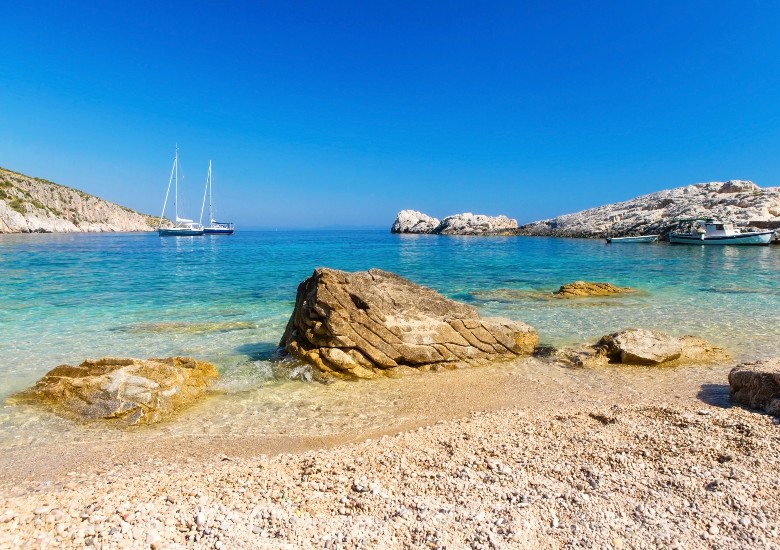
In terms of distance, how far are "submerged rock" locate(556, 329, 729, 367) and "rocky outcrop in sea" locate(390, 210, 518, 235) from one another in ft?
377

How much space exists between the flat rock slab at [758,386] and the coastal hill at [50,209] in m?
131

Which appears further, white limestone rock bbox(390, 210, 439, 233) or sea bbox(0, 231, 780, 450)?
white limestone rock bbox(390, 210, 439, 233)

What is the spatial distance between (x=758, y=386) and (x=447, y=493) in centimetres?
586

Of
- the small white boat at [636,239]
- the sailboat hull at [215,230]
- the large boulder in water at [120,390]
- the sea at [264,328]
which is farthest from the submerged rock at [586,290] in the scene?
the sailboat hull at [215,230]

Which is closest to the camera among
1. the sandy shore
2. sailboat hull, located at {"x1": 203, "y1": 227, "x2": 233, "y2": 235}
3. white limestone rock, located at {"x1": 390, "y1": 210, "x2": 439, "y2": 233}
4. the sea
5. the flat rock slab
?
the sandy shore

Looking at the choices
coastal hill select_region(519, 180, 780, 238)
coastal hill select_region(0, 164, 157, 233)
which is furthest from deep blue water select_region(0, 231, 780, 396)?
coastal hill select_region(0, 164, 157, 233)

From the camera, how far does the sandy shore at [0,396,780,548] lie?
3988 mm

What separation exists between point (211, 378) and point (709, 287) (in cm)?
2491

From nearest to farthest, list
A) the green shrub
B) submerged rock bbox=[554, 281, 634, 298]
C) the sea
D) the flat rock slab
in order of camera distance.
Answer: the flat rock slab → the sea → submerged rock bbox=[554, 281, 634, 298] → the green shrub

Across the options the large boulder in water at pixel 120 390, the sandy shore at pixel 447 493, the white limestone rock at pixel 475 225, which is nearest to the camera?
the sandy shore at pixel 447 493

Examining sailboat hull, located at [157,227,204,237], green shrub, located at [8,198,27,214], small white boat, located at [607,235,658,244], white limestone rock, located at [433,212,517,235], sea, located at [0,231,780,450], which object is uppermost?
green shrub, located at [8,198,27,214]

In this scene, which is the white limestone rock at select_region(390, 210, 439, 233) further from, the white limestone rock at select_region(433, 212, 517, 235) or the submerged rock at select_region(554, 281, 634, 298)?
the submerged rock at select_region(554, 281, 634, 298)

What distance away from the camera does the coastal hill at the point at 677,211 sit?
68.7 meters

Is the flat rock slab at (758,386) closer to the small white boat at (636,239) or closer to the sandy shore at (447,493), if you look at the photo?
the sandy shore at (447,493)
